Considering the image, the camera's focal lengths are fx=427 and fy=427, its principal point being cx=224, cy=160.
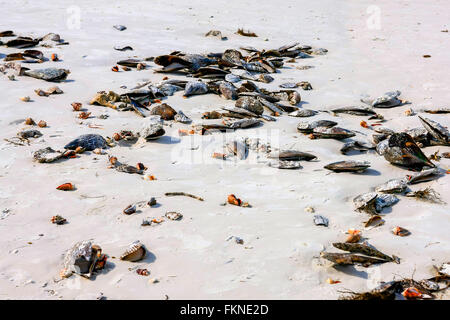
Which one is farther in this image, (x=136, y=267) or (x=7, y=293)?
(x=136, y=267)

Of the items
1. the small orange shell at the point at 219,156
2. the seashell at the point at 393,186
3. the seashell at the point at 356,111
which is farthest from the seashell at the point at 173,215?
the seashell at the point at 356,111

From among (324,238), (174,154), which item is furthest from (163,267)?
(174,154)

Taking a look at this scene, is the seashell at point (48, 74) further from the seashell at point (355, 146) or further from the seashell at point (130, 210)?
the seashell at point (355, 146)

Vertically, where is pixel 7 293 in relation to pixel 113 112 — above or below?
below

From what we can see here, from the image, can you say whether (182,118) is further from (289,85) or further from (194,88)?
(289,85)

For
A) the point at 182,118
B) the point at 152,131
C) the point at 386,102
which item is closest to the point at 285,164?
the point at 152,131
